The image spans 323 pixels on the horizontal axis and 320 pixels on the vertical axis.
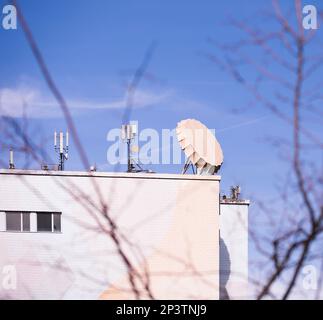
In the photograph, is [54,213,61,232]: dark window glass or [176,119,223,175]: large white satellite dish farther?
[176,119,223,175]: large white satellite dish

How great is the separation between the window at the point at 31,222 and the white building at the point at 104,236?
23 millimetres

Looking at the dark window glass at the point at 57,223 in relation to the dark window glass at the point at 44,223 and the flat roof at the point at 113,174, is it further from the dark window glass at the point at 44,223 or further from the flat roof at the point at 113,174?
the flat roof at the point at 113,174

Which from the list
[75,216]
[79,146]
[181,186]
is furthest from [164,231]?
[79,146]

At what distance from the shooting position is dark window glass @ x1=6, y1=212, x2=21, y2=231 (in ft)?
36.9

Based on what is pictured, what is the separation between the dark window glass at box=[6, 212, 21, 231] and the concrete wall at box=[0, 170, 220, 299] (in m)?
0.13

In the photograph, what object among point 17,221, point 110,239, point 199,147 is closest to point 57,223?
point 17,221

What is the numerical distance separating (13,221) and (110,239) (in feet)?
8.01

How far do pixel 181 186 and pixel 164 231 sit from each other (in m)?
1.22

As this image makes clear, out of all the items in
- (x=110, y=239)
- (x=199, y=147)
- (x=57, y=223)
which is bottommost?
(x=110, y=239)

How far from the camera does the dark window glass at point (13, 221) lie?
1125cm

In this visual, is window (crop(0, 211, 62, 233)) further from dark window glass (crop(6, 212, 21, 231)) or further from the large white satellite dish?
the large white satellite dish

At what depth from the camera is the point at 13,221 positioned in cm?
1130

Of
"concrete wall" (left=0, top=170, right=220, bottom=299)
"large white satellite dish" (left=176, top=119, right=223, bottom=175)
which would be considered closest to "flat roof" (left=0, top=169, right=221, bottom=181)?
"concrete wall" (left=0, top=170, right=220, bottom=299)

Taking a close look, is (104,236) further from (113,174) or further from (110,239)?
(113,174)
